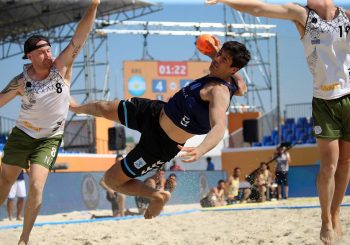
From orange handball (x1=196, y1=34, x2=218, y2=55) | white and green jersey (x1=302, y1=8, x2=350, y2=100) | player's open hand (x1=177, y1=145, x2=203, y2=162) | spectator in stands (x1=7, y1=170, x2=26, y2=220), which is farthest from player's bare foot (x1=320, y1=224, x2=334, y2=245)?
spectator in stands (x1=7, y1=170, x2=26, y2=220)

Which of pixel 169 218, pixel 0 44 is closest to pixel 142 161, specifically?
pixel 169 218

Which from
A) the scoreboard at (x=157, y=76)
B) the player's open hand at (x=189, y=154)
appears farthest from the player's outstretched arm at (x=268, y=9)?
the scoreboard at (x=157, y=76)

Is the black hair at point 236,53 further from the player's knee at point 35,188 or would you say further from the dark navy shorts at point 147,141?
the player's knee at point 35,188

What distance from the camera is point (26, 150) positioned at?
20.2ft

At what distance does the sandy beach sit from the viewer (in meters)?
7.74

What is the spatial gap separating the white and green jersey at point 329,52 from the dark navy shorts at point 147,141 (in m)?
1.27

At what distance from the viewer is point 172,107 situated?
5598mm

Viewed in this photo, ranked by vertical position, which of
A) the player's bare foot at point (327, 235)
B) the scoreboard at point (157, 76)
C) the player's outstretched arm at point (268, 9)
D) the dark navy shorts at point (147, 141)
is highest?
the scoreboard at point (157, 76)

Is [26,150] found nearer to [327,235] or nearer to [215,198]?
[327,235]

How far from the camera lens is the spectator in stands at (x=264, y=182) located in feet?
51.3

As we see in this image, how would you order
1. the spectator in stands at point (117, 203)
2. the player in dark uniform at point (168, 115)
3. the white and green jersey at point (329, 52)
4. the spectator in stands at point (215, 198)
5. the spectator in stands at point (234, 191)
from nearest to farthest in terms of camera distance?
the player in dark uniform at point (168, 115), the white and green jersey at point (329, 52), the spectator in stands at point (117, 203), the spectator in stands at point (215, 198), the spectator in stands at point (234, 191)

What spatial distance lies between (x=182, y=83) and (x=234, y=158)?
8234mm

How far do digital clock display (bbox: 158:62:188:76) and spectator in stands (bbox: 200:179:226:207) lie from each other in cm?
1432

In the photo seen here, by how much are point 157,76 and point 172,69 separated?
2.70 feet
